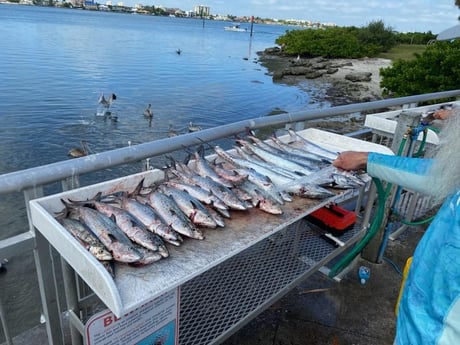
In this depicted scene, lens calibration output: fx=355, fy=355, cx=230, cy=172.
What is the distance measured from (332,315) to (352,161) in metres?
1.58

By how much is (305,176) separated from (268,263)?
85 centimetres

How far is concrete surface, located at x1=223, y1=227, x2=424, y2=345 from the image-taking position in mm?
3062

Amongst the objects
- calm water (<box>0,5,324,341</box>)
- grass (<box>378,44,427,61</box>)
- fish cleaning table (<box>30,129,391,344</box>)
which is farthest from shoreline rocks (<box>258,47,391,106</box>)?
fish cleaning table (<box>30,129,391,344</box>)

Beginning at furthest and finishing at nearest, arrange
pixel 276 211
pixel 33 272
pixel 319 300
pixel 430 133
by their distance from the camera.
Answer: pixel 33 272 → pixel 430 133 → pixel 319 300 → pixel 276 211

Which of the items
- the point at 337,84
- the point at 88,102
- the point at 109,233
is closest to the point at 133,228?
the point at 109,233

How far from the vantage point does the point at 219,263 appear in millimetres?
1919

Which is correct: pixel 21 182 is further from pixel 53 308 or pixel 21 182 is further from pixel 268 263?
pixel 268 263

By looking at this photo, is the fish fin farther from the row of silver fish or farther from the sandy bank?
the sandy bank

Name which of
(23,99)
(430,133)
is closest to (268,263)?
(430,133)

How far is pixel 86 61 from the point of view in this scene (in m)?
33.9

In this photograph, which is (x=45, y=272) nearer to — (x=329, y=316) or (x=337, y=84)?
(x=329, y=316)

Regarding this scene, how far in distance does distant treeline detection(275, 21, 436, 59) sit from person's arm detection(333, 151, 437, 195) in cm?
5248

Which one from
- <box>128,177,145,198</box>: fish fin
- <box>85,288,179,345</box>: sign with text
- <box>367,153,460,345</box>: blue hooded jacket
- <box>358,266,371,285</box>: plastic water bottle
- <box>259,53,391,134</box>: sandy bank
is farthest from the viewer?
<box>259,53,391,134</box>: sandy bank

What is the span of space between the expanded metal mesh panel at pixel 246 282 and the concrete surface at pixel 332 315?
54 centimetres
